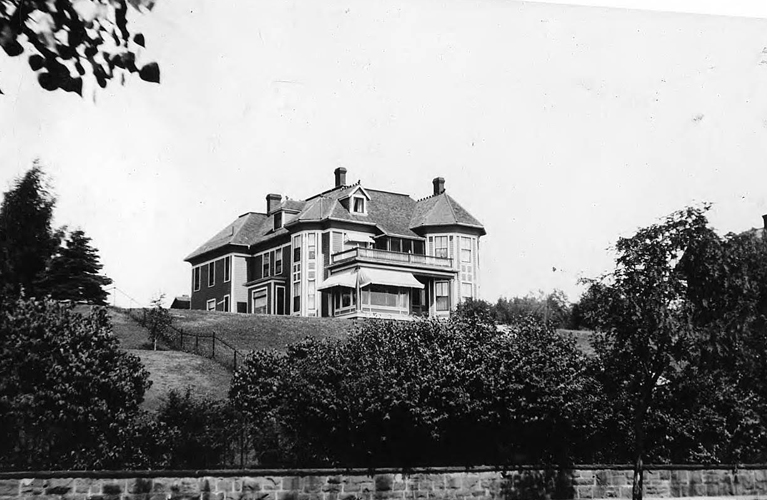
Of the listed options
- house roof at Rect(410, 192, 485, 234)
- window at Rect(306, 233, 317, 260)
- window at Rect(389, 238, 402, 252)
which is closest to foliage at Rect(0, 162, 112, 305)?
window at Rect(306, 233, 317, 260)

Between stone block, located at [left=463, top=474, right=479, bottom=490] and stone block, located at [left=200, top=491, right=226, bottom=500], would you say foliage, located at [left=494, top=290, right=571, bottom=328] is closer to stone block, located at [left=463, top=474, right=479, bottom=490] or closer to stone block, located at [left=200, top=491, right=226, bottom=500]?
stone block, located at [left=463, top=474, right=479, bottom=490]

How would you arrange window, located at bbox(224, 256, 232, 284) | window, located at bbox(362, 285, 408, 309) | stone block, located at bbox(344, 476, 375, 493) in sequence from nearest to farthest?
1. stone block, located at bbox(344, 476, 375, 493)
2. window, located at bbox(362, 285, 408, 309)
3. window, located at bbox(224, 256, 232, 284)

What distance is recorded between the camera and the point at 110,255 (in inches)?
645

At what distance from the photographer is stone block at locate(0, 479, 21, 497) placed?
12758 millimetres

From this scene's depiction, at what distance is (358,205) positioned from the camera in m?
41.6

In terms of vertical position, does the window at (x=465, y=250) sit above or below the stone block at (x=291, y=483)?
above

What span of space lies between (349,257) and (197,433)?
958 inches

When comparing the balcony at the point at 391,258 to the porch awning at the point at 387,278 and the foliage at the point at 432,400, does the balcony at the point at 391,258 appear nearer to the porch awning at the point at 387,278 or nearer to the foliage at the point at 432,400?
the porch awning at the point at 387,278

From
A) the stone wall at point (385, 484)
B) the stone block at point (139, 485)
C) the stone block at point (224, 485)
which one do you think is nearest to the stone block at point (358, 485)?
the stone wall at point (385, 484)

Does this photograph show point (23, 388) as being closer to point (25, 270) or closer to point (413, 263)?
point (25, 270)

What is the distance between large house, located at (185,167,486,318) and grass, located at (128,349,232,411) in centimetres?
1195

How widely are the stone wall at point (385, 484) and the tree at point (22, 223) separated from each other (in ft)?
10.3

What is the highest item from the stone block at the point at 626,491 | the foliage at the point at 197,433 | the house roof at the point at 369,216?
the house roof at the point at 369,216

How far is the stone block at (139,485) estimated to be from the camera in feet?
44.5
